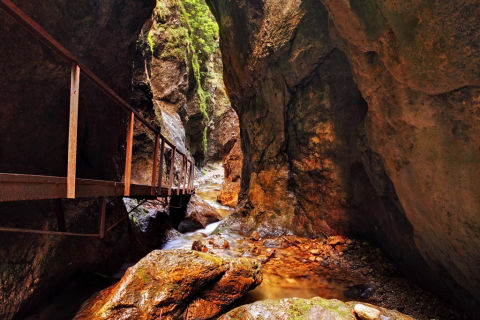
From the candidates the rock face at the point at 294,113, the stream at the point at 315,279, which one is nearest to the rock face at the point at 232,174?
the rock face at the point at 294,113

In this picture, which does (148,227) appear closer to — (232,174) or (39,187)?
(39,187)

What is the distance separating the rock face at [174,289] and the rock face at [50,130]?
2.88 feet

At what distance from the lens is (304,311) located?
3150 millimetres

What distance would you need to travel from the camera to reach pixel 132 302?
10.7ft

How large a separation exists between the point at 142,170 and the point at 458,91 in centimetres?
837

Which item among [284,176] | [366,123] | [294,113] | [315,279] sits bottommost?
[315,279]

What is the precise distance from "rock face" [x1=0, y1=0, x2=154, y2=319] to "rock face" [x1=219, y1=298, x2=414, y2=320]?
2712mm

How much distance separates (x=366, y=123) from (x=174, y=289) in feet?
15.3

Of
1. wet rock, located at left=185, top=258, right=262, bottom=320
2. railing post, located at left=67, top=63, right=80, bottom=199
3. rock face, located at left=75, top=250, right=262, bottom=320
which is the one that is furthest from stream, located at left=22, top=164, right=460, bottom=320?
railing post, located at left=67, top=63, right=80, bottom=199

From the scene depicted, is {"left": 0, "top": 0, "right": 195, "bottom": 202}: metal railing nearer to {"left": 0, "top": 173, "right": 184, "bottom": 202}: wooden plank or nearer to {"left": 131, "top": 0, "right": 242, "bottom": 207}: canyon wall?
{"left": 0, "top": 173, "right": 184, "bottom": 202}: wooden plank

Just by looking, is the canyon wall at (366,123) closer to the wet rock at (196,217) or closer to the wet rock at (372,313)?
the wet rock at (372,313)

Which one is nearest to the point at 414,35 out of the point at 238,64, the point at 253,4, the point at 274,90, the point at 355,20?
the point at 355,20

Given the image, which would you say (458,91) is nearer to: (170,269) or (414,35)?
(414,35)

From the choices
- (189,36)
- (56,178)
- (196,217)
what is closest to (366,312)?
(56,178)
